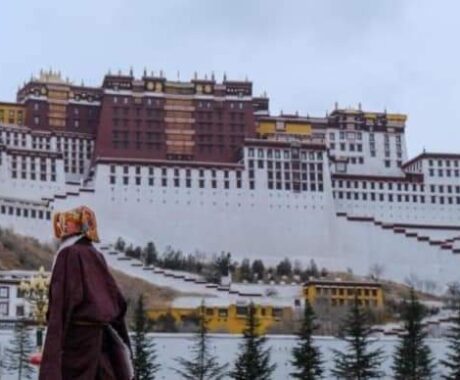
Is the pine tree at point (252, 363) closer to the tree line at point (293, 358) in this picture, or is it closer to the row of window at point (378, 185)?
the tree line at point (293, 358)

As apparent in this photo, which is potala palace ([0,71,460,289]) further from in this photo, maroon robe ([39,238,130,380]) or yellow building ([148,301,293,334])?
maroon robe ([39,238,130,380])

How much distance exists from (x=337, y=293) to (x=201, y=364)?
11.8 meters

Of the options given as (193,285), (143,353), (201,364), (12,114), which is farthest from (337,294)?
(12,114)

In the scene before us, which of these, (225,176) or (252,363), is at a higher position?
(225,176)

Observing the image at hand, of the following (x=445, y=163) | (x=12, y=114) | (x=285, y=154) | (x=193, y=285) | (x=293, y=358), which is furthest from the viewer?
(x=445, y=163)

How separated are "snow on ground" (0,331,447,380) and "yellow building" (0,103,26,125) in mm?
17594

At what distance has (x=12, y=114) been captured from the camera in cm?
4212

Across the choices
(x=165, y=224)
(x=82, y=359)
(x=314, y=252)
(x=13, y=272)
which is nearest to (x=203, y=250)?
(x=165, y=224)

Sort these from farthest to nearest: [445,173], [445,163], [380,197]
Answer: [445,163] < [445,173] < [380,197]

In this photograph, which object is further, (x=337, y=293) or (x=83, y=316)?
(x=337, y=293)

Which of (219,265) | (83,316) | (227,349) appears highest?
(219,265)

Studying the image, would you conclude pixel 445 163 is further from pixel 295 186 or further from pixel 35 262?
pixel 35 262

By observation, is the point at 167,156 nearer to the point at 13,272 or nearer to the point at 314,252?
the point at 314,252

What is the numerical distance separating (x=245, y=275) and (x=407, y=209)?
748 centimetres
